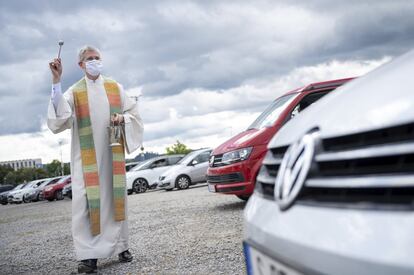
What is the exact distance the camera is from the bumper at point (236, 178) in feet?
22.6

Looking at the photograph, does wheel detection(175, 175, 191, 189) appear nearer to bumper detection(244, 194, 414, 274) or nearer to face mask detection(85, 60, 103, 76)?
face mask detection(85, 60, 103, 76)

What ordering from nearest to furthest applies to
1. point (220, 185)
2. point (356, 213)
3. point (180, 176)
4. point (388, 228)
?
1. point (388, 228)
2. point (356, 213)
3. point (220, 185)
4. point (180, 176)

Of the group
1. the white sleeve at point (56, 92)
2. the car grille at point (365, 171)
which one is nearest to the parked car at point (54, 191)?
the white sleeve at point (56, 92)

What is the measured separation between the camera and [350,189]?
119 centimetres

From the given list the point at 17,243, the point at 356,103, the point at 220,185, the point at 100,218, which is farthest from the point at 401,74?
the point at 17,243

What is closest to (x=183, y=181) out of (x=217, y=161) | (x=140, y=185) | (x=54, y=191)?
(x=140, y=185)

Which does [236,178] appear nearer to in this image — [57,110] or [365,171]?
[57,110]

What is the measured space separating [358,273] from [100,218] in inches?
142

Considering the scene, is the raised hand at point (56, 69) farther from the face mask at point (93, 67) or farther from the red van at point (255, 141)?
the red van at point (255, 141)

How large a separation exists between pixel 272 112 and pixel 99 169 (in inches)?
132

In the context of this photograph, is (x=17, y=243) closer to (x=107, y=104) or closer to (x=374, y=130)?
(x=107, y=104)

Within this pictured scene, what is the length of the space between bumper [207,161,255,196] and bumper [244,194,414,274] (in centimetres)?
535

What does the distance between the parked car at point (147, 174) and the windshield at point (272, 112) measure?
14.0m

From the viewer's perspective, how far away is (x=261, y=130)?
686 centimetres
